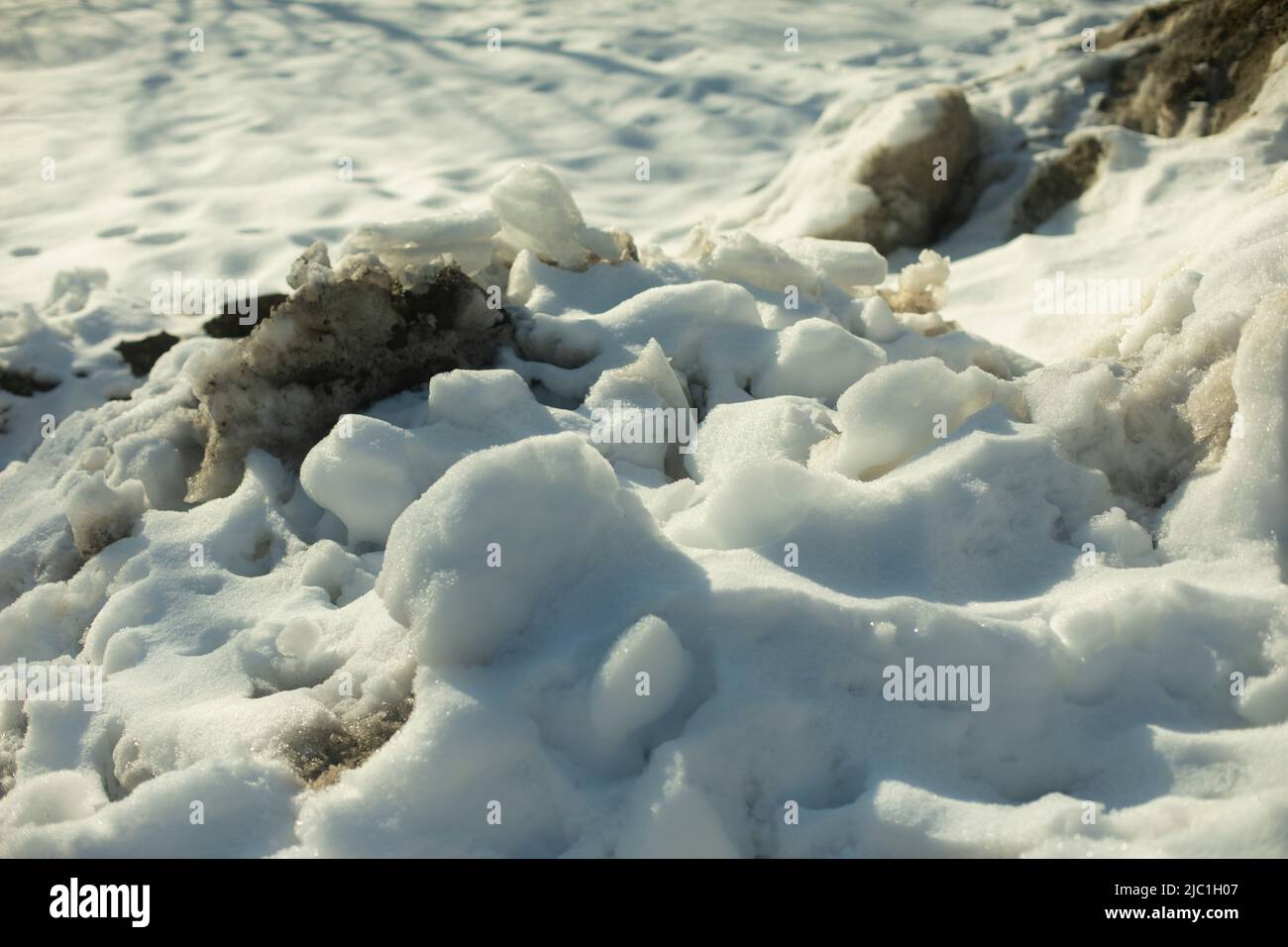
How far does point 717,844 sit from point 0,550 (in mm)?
2409

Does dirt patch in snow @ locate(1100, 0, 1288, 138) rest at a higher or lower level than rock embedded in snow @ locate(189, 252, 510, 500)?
higher

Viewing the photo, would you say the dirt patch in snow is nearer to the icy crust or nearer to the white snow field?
the white snow field

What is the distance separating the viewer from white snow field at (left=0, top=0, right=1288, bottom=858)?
2023 millimetres

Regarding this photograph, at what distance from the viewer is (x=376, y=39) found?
8.98 metres

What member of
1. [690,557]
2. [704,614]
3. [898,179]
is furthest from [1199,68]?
[704,614]

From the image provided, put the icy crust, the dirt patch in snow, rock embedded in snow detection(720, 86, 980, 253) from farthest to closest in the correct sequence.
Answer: rock embedded in snow detection(720, 86, 980, 253) < the dirt patch in snow < the icy crust

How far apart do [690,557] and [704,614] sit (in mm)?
205

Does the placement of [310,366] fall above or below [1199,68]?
below

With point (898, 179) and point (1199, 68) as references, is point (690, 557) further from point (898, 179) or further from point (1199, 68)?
point (1199, 68)

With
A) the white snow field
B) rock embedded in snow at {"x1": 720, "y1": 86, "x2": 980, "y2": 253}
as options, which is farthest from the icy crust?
rock embedded in snow at {"x1": 720, "y1": 86, "x2": 980, "y2": 253}

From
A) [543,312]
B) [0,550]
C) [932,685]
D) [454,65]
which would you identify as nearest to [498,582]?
[932,685]

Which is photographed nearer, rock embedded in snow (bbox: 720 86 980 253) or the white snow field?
the white snow field

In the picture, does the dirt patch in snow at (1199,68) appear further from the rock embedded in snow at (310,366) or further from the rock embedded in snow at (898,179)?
the rock embedded in snow at (310,366)

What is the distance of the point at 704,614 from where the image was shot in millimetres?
2234
